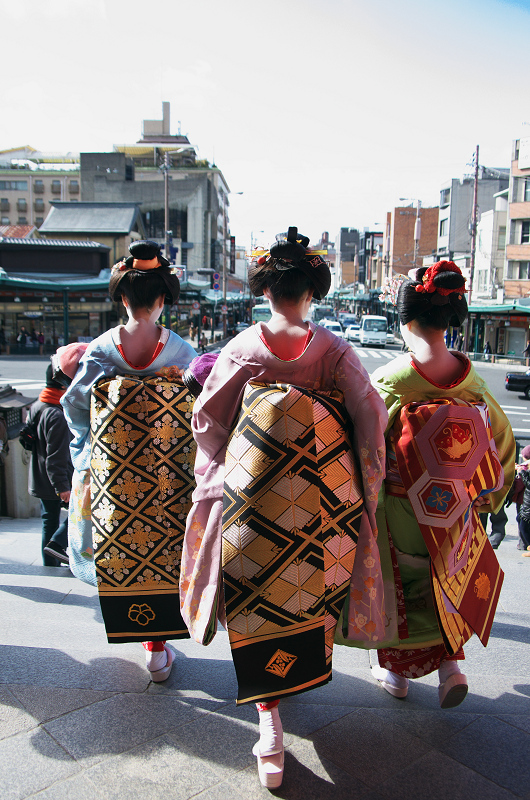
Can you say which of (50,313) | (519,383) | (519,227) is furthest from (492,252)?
(50,313)

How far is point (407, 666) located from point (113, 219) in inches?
1277

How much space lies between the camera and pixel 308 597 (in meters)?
1.84

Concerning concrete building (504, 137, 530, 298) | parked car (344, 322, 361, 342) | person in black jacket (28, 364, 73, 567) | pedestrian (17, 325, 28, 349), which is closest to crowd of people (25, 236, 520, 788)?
person in black jacket (28, 364, 73, 567)

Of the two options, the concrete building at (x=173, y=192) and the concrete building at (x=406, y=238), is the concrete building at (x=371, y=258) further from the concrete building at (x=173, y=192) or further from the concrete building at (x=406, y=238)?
the concrete building at (x=173, y=192)

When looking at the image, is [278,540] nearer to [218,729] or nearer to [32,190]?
[218,729]

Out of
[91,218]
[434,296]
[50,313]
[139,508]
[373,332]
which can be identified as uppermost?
[91,218]

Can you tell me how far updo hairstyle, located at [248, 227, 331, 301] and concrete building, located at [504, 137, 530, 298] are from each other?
31481mm

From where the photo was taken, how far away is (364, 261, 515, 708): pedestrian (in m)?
2.10

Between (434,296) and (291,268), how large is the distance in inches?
22.2

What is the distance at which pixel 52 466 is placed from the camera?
135 inches

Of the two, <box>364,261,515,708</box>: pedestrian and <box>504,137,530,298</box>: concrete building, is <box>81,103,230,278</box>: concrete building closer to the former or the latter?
<box>504,137,530,298</box>: concrete building

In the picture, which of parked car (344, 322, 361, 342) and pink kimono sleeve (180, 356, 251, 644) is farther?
parked car (344, 322, 361, 342)

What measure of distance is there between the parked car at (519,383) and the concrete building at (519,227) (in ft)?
43.6

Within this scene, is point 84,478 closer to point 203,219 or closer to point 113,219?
point 113,219
